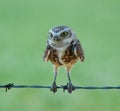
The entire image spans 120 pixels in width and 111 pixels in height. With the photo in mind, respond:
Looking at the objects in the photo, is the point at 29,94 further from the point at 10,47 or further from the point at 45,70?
the point at 10,47

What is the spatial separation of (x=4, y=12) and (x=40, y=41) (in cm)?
308

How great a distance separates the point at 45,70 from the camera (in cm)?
1341

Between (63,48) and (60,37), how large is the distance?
139 mm

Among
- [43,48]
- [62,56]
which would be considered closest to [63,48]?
[62,56]

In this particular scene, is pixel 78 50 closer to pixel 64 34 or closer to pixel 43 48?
pixel 64 34

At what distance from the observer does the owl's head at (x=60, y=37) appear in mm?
7637

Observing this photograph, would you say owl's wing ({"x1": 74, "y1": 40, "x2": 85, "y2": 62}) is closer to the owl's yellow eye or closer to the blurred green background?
the owl's yellow eye

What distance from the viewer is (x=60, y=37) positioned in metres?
7.68

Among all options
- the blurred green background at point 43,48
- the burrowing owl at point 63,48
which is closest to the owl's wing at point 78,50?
the burrowing owl at point 63,48

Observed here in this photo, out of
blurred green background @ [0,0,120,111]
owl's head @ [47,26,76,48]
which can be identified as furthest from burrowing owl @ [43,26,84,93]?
blurred green background @ [0,0,120,111]

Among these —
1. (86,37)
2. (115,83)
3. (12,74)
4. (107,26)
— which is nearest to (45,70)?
(12,74)

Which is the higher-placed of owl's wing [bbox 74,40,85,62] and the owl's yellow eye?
the owl's yellow eye

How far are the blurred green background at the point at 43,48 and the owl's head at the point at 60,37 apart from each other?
368 centimetres

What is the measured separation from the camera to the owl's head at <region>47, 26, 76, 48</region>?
7.64 m
